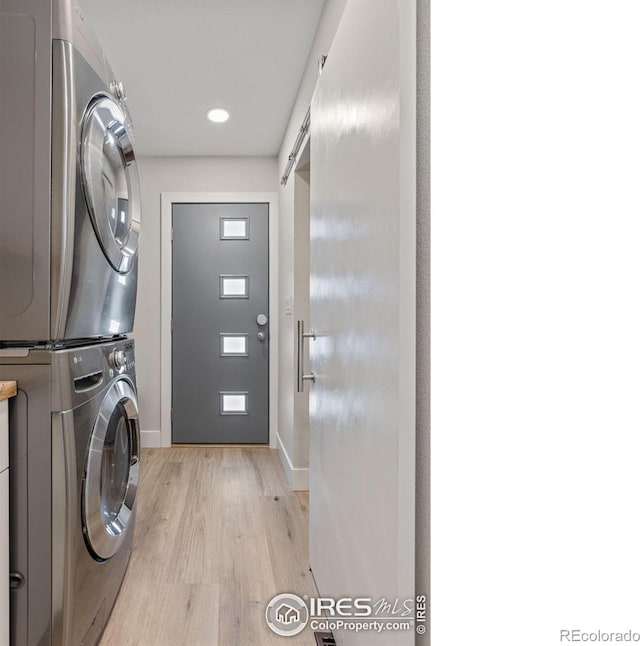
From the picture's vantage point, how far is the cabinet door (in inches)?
49.6

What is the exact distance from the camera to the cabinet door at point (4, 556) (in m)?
1.26

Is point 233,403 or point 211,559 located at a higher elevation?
point 233,403

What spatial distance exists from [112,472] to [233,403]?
2748 millimetres

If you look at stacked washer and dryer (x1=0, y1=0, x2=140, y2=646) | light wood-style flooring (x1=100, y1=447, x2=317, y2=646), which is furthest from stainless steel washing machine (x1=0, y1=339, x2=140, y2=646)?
light wood-style flooring (x1=100, y1=447, x2=317, y2=646)

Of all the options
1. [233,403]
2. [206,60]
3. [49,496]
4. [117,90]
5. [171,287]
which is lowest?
[233,403]

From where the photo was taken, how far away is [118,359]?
174cm

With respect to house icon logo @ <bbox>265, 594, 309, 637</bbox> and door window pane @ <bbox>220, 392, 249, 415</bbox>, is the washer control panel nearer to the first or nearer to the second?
house icon logo @ <bbox>265, 594, 309, 637</bbox>

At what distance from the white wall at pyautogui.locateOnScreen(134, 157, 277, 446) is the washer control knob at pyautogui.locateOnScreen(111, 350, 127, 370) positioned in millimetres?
2723

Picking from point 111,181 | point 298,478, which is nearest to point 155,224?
point 298,478

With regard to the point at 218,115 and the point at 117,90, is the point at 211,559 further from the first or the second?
the point at 218,115

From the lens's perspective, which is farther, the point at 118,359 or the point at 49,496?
the point at 118,359

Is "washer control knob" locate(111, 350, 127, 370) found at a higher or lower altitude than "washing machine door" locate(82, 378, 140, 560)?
higher
